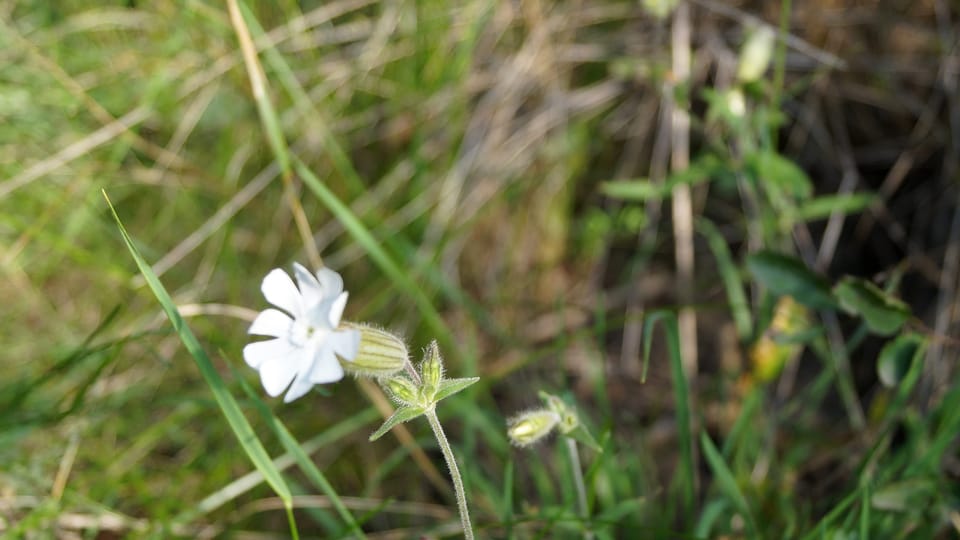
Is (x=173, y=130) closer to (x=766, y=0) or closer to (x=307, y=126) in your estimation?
(x=307, y=126)

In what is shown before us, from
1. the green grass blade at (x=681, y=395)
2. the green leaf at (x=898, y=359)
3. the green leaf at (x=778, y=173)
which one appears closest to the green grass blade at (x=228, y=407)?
the green grass blade at (x=681, y=395)

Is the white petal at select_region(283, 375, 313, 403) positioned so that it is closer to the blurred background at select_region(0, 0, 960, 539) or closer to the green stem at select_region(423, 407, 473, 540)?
the green stem at select_region(423, 407, 473, 540)

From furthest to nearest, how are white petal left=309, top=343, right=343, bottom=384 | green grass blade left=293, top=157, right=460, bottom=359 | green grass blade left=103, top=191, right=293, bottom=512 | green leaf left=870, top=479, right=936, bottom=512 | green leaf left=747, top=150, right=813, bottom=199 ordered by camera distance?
green leaf left=747, top=150, right=813, bottom=199
green grass blade left=293, top=157, right=460, bottom=359
green leaf left=870, top=479, right=936, bottom=512
green grass blade left=103, top=191, right=293, bottom=512
white petal left=309, top=343, right=343, bottom=384

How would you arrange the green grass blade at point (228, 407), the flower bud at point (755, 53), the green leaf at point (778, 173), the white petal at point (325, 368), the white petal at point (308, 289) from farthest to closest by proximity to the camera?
the flower bud at point (755, 53) → the green leaf at point (778, 173) → the green grass blade at point (228, 407) → the white petal at point (308, 289) → the white petal at point (325, 368)

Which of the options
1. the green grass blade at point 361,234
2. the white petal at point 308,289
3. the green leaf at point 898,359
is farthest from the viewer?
the green grass blade at point 361,234

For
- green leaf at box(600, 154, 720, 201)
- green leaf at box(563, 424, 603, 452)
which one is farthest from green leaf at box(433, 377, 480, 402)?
green leaf at box(600, 154, 720, 201)

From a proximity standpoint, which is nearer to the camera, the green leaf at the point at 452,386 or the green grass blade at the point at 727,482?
the green leaf at the point at 452,386

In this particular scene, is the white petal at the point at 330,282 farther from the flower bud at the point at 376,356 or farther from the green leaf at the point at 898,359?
the green leaf at the point at 898,359

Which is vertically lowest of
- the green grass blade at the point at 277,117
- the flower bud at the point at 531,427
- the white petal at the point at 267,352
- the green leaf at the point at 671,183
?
the flower bud at the point at 531,427

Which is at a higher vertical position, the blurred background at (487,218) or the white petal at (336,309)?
the blurred background at (487,218)
